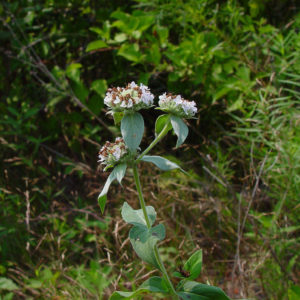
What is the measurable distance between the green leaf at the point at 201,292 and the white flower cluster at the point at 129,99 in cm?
62

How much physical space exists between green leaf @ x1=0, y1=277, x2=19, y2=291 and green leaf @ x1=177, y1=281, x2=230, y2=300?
1.30 m

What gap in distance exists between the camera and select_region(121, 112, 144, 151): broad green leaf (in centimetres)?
101

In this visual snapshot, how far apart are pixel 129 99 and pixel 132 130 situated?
0.10m

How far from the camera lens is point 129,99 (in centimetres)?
106

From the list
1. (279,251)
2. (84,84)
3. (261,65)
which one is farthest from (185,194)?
(84,84)

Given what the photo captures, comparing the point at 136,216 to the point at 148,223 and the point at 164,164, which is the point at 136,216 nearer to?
the point at 148,223

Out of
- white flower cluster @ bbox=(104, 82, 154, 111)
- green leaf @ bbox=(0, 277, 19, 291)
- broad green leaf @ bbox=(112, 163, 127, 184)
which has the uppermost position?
white flower cluster @ bbox=(104, 82, 154, 111)

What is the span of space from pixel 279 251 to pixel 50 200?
176 cm

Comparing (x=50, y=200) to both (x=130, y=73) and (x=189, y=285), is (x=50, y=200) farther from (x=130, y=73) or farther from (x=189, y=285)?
(x=189, y=285)

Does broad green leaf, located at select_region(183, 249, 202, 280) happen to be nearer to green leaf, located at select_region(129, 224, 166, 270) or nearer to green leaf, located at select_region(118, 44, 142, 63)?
green leaf, located at select_region(129, 224, 166, 270)

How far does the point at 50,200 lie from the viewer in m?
2.74

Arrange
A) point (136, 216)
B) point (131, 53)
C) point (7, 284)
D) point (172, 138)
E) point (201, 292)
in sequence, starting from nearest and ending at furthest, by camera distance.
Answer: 1. point (201, 292)
2. point (136, 216)
3. point (7, 284)
4. point (131, 53)
5. point (172, 138)

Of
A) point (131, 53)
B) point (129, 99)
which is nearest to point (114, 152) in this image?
point (129, 99)

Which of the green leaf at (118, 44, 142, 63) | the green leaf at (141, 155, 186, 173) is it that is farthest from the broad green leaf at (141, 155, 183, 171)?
the green leaf at (118, 44, 142, 63)
